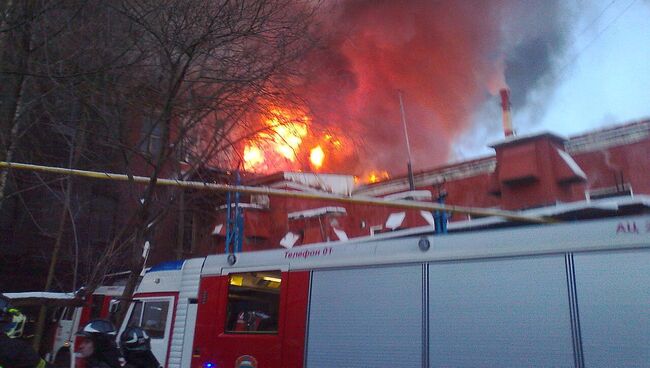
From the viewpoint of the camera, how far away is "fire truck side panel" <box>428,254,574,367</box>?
420cm

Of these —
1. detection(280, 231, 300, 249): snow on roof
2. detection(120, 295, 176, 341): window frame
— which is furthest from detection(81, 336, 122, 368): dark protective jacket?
detection(280, 231, 300, 249): snow on roof

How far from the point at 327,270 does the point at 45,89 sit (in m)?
6.67

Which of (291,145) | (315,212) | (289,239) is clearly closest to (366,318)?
(291,145)

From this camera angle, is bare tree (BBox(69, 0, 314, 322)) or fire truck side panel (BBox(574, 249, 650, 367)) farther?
bare tree (BBox(69, 0, 314, 322))

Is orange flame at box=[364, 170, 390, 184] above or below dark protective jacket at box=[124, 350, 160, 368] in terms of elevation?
above

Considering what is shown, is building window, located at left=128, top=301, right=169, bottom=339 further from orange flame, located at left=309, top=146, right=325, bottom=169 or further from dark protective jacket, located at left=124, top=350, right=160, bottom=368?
orange flame, located at left=309, top=146, right=325, bottom=169

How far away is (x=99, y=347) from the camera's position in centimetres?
408

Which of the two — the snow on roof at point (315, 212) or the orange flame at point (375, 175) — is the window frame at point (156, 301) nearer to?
the snow on roof at point (315, 212)

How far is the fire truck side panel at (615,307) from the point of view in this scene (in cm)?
385

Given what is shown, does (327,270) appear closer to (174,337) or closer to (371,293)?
(371,293)

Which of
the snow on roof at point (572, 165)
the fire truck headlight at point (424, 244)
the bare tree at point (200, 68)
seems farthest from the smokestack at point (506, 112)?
the fire truck headlight at point (424, 244)

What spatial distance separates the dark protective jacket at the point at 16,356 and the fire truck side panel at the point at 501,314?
3.21 metres

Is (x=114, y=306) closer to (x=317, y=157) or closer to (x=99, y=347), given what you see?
(x=99, y=347)

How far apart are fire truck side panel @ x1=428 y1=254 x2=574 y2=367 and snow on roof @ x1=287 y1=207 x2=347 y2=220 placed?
7.94 metres
